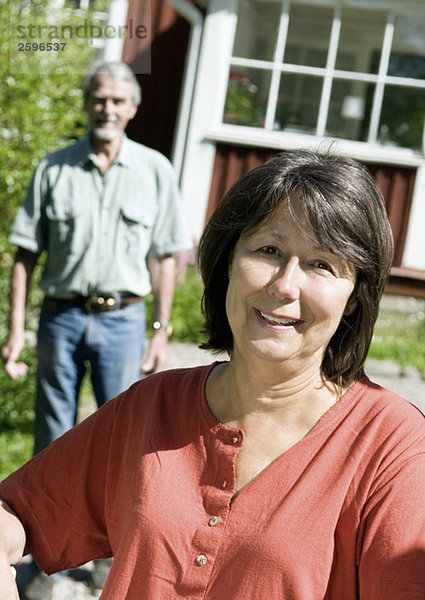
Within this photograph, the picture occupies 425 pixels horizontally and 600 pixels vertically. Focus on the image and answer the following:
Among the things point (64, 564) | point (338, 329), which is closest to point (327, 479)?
point (338, 329)

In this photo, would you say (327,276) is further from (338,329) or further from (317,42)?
(317,42)

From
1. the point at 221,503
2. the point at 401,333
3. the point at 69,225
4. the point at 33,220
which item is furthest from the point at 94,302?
the point at 401,333

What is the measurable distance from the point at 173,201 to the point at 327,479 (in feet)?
8.48

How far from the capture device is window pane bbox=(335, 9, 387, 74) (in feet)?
30.4

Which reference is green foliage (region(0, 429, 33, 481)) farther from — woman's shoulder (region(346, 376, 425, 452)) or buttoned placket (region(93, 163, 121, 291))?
woman's shoulder (region(346, 376, 425, 452))

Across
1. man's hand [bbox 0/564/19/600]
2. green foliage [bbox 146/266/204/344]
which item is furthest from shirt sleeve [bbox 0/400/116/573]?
green foliage [bbox 146/266/204/344]

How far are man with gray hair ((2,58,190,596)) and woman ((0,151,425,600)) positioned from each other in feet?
6.18

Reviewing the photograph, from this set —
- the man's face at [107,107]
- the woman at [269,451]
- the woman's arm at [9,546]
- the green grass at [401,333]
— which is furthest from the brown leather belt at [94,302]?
the green grass at [401,333]

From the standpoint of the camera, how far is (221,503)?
5.73 feet

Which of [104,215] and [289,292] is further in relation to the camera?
[104,215]

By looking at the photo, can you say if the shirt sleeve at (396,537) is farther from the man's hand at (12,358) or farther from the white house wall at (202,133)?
the white house wall at (202,133)

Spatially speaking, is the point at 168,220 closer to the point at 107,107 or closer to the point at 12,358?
the point at 107,107

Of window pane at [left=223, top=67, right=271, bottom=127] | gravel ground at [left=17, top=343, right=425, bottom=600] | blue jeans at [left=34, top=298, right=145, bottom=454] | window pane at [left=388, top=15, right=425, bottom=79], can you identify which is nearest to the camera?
blue jeans at [left=34, top=298, right=145, bottom=454]

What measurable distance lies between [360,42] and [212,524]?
27.8 feet
